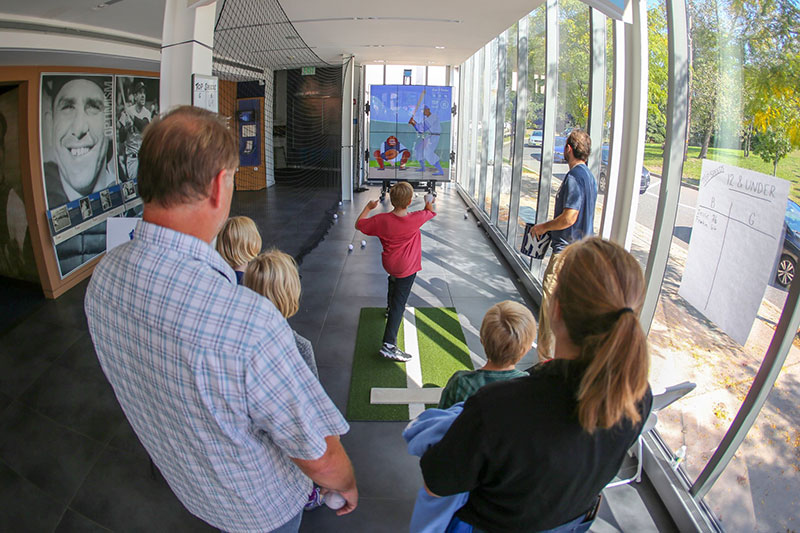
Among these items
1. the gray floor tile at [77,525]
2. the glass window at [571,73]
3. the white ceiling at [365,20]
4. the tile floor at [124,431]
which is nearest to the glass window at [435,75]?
the white ceiling at [365,20]

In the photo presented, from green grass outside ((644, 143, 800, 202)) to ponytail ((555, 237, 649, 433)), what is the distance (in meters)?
1.32

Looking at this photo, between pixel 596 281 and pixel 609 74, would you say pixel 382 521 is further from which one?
pixel 609 74

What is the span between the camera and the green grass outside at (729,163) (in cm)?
184

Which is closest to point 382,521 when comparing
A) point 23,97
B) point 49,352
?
point 49,352

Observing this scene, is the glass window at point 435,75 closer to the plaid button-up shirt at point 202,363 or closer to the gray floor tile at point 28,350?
the gray floor tile at point 28,350

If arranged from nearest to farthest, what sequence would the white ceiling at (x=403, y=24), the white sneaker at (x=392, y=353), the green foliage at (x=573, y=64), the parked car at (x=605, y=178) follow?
the parked car at (x=605, y=178)
the white sneaker at (x=392, y=353)
the green foliage at (x=573, y=64)
the white ceiling at (x=403, y=24)

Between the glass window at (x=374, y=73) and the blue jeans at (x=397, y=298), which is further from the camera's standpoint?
the glass window at (x=374, y=73)

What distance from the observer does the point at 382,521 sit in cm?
240

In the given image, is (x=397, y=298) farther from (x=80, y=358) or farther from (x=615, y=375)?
(x=615, y=375)

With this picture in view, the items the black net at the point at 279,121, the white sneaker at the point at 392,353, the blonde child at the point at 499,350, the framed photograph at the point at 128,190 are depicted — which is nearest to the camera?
the blonde child at the point at 499,350

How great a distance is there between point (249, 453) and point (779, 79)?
2.36 metres

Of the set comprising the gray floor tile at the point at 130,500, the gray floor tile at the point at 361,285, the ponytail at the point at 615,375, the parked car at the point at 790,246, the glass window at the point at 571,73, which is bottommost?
the gray floor tile at the point at 130,500

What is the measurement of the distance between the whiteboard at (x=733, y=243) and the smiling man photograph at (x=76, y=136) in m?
5.94

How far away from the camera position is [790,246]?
186 cm
